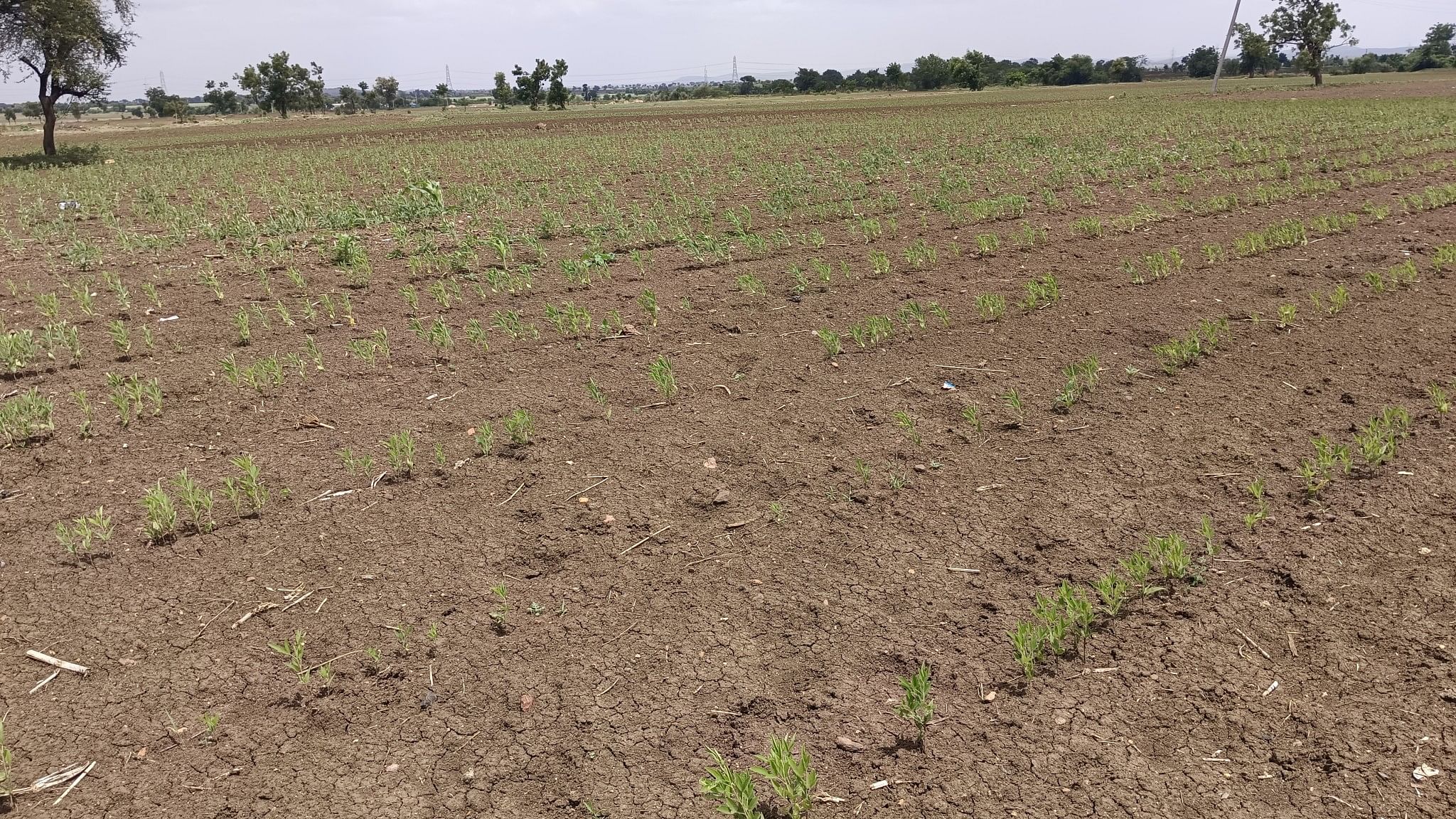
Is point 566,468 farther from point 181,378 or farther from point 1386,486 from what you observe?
point 1386,486

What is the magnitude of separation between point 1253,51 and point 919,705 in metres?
97.7

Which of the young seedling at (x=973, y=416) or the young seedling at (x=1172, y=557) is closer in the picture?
the young seedling at (x=1172, y=557)

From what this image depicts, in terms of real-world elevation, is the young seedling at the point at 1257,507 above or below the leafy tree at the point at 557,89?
below

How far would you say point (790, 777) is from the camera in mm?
2758

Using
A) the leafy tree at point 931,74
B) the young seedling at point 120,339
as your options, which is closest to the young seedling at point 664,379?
the young seedling at point 120,339

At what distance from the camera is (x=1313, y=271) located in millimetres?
8078

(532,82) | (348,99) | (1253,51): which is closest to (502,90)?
(532,82)

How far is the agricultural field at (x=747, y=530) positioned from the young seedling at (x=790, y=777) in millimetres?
20

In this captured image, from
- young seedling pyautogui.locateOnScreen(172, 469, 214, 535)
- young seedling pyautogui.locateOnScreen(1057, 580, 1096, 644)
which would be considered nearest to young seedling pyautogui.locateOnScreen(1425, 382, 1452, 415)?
young seedling pyautogui.locateOnScreen(1057, 580, 1096, 644)

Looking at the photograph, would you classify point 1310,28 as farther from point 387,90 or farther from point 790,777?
point 387,90

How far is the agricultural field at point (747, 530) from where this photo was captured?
2893mm

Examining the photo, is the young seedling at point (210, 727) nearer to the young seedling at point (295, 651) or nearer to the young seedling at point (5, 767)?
the young seedling at point (295, 651)

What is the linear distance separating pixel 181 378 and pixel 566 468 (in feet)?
12.4

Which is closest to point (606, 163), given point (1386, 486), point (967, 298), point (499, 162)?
point (499, 162)
